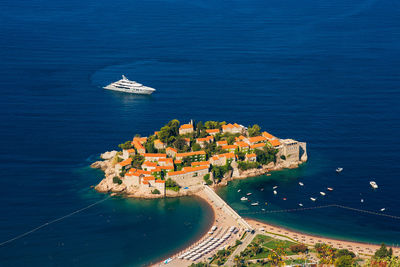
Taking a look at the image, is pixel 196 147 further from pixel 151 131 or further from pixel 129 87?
pixel 129 87

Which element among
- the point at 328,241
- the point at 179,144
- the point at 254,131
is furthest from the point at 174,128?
the point at 328,241

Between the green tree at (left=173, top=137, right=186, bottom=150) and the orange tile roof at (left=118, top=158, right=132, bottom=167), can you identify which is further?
the green tree at (left=173, top=137, right=186, bottom=150)

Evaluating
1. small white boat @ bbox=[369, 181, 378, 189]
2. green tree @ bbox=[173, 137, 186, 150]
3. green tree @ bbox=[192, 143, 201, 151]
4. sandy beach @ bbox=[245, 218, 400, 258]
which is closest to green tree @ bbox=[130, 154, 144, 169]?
green tree @ bbox=[173, 137, 186, 150]

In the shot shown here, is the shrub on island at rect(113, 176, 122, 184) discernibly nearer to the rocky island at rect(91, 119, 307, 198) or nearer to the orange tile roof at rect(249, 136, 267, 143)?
A: the rocky island at rect(91, 119, 307, 198)

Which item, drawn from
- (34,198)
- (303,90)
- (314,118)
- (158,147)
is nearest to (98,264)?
(34,198)

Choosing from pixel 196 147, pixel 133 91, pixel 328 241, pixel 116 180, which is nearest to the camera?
pixel 328 241

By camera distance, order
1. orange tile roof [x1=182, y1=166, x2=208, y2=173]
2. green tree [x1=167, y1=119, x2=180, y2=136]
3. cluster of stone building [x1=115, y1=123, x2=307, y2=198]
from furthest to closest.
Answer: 1. green tree [x1=167, y1=119, x2=180, y2=136]
2. orange tile roof [x1=182, y1=166, x2=208, y2=173]
3. cluster of stone building [x1=115, y1=123, x2=307, y2=198]
